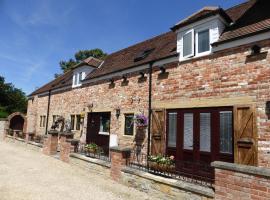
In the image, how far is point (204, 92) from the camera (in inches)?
349

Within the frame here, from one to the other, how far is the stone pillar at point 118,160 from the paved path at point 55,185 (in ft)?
1.04

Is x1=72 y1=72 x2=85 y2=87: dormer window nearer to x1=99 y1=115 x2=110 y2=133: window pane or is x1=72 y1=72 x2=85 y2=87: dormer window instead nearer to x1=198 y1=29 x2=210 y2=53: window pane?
x1=99 y1=115 x2=110 y2=133: window pane

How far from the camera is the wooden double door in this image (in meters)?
8.01

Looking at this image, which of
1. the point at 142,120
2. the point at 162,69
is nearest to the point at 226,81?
the point at 162,69

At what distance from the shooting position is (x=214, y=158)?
8.16 m

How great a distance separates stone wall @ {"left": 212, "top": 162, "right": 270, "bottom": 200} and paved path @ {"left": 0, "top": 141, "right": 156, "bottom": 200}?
253 centimetres

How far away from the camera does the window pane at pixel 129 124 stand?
1191 cm

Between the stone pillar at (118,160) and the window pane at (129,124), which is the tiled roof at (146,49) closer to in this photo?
the window pane at (129,124)

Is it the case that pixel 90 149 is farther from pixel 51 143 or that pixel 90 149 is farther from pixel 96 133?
pixel 51 143

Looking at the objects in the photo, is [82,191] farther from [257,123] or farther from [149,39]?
[149,39]

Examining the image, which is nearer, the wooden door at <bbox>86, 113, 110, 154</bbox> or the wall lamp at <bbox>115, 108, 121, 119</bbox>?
the wall lamp at <bbox>115, 108, 121, 119</bbox>

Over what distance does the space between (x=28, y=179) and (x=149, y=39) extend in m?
11.2

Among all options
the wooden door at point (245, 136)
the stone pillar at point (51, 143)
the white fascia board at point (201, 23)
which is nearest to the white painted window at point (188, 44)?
the white fascia board at point (201, 23)

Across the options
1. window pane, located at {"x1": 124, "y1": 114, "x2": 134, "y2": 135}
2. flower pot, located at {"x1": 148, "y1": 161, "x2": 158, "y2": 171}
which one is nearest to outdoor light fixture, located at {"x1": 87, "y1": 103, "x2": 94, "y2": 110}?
window pane, located at {"x1": 124, "y1": 114, "x2": 134, "y2": 135}
